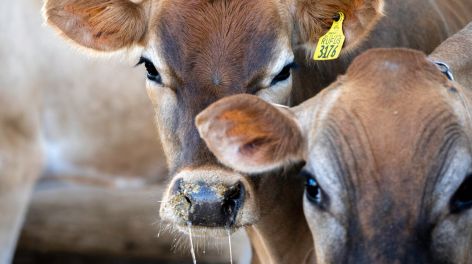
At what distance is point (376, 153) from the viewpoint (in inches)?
143

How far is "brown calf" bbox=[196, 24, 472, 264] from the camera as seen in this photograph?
11.8 feet

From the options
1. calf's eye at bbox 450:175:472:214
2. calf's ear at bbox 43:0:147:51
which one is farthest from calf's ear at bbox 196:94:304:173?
calf's ear at bbox 43:0:147:51

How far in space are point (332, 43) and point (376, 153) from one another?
1.22 meters

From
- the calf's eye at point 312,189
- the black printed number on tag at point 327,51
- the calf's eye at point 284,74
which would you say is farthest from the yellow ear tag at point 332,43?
the calf's eye at point 312,189

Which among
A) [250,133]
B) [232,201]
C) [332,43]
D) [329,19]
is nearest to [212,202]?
[232,201]

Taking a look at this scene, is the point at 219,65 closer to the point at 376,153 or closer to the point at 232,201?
the point at 232,201

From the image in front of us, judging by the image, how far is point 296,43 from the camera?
16.1ft

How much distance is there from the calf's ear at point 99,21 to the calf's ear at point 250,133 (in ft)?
4.24

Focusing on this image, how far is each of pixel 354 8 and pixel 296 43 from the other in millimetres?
328

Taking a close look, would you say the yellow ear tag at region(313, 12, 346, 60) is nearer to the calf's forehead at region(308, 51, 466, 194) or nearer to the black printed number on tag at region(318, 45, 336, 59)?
the black printed number on tag at region(318, 45, 336, 59)

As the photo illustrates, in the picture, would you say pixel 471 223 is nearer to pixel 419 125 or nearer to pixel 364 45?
pixel 419 125

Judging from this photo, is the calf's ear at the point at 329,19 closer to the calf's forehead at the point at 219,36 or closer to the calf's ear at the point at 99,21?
the calf's forehead at the point at 219,36

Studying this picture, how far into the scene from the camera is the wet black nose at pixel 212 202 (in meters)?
4.10

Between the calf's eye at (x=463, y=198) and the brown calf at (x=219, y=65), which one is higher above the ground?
the brown calf at (x=219, y=65)
